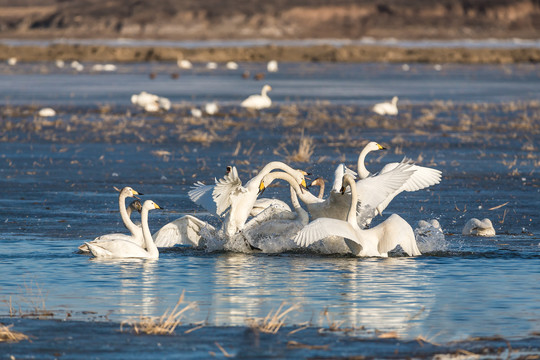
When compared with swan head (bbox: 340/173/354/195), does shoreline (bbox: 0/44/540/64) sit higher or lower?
higher

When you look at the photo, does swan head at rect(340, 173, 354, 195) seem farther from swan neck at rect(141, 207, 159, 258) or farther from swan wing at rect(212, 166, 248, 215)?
swan neck at rect(141, 207, 159, 258)

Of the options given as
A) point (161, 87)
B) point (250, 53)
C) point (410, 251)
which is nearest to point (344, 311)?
point (410, 251)

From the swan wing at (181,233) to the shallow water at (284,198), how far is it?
4.4 inches

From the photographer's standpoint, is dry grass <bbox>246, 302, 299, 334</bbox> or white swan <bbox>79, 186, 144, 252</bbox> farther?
white swan <bbox>79, 186, 144, 252</bbox>

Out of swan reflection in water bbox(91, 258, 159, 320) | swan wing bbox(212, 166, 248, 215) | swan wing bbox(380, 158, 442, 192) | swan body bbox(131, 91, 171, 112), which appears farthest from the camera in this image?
swan body bbox(131, 91, 171, 112)

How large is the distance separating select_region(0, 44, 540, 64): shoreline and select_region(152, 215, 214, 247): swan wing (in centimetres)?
5382

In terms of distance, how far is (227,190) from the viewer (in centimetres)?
1120

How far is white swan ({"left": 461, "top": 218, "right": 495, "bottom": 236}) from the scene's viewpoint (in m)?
12.0

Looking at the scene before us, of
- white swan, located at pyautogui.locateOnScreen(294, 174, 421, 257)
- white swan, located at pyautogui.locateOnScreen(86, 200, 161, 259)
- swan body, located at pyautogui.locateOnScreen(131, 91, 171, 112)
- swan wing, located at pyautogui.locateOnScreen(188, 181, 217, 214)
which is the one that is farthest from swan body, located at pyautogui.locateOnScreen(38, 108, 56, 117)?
white swan, located at pyautogui.locateOnScreen(294, 174, 421, 257)

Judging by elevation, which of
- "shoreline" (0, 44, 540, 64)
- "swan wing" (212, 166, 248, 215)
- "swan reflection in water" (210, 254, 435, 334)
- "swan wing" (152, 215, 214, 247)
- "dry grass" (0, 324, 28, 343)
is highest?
"shoreline" (0, 44, 540, 64)

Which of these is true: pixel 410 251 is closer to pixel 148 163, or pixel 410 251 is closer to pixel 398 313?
pixel 398 313

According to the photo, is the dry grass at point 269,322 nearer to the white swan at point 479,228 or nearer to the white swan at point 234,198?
the white swan at point 234,198

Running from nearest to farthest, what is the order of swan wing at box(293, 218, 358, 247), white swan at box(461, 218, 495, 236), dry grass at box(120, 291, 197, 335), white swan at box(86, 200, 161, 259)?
dry grass at box(120, 291, 197, 335) < swan wing at box(293, 218, 358, 247) < white swan at box(86, 200, 161, 259) < white swan at box(461, 218, 495, 236)

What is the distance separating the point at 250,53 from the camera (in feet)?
227
